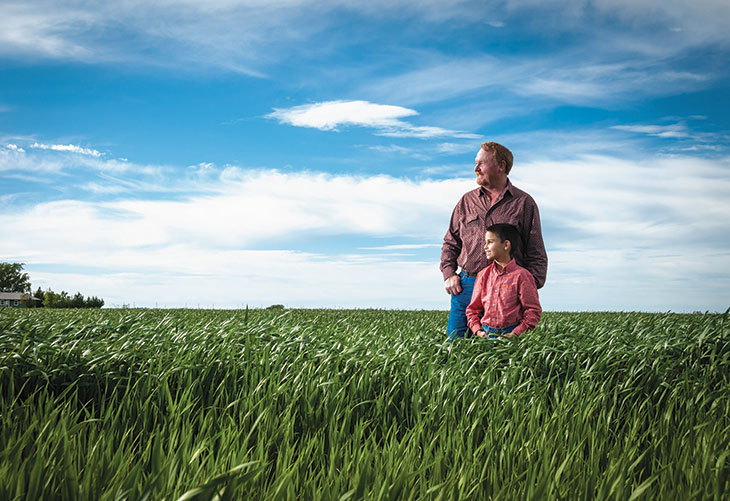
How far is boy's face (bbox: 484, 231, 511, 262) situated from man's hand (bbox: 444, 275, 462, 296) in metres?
0.77

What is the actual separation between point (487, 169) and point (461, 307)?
64.0 inches

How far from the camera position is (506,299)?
5.22 m

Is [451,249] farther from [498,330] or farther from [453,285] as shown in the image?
[498,330]

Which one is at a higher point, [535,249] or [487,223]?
[487,223]

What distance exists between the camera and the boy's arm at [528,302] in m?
5.13

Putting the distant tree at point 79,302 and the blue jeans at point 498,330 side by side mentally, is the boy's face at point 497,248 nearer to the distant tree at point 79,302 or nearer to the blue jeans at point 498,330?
the blue jeans at point 498,330

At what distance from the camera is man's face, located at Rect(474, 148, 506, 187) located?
5.79 metres

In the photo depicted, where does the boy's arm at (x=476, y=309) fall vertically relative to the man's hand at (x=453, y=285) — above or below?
below

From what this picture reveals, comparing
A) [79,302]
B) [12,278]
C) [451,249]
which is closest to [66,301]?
[79,302]

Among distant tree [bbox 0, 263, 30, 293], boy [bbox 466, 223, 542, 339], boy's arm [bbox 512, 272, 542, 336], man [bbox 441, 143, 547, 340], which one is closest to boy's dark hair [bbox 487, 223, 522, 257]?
boy [bbox 466, 223, 542, 339]

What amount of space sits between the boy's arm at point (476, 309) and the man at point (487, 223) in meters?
0.29

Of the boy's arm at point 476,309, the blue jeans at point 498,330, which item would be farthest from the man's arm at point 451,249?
the blue jeans at point 498,330

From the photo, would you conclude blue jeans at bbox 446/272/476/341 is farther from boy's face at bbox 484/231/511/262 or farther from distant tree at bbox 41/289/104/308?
distant tree at bbox 41/289/104/308

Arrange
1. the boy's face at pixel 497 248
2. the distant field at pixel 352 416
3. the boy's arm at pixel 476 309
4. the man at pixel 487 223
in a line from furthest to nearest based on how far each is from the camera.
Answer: the man at pixel 487 223
the boy's arm at pixel 476 309
the boy's face at pixel 497 248
the distant field at pixel 352 416
